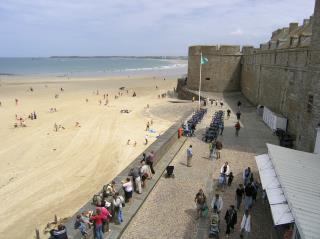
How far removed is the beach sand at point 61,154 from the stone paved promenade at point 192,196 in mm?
3934

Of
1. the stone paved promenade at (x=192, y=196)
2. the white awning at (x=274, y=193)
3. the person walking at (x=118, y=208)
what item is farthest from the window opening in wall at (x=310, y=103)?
the person walking at (x=118, y=208)

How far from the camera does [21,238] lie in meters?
9.93

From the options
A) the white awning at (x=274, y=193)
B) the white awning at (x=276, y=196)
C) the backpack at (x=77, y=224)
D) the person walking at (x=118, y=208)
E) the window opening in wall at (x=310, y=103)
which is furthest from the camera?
the window opening in wall at (x=310, y=103)

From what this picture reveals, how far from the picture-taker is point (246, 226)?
7.09 meters

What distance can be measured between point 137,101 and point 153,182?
28.6m

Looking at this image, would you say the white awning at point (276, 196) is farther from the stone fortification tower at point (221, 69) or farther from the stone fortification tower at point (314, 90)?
the stone fortification tower at point (221, 69)

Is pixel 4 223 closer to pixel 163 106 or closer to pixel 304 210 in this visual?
pixel 304 210

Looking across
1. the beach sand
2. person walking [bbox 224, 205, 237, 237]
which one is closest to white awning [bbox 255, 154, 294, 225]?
person walking [bbox 224, 205, 237, 237]

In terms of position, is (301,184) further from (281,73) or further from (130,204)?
(281,73)

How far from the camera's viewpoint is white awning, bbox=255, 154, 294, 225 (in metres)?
5.66

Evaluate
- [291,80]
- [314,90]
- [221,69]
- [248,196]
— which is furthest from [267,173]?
[221,69]

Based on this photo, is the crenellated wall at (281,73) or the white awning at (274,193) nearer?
the white awning at (274,193)

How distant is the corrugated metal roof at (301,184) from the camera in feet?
16.6

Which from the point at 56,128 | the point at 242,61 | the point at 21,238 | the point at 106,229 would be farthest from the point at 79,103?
the point at 106,229
